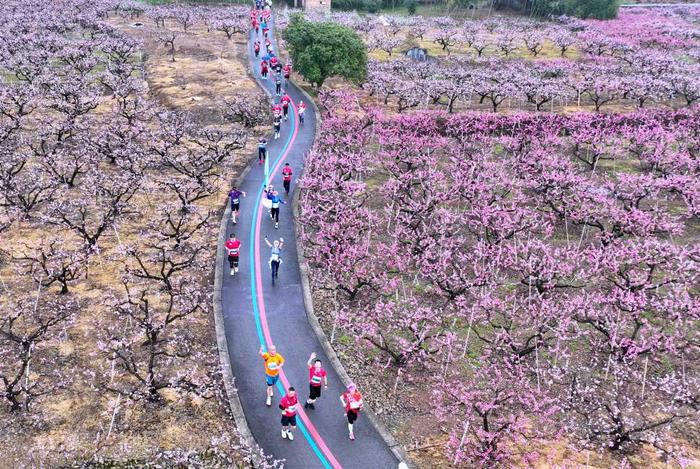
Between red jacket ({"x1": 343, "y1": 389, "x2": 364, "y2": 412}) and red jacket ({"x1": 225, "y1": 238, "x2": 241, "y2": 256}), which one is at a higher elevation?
red jacket ({"x1": 225, "y1": 238, "x2": 241, "y2": 256})

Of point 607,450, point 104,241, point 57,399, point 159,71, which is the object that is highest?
point 159,71

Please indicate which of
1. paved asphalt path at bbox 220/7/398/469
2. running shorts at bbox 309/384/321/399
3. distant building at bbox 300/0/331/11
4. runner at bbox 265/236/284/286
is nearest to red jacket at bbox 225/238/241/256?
paved asphalt path at bbox 220/7/398/469

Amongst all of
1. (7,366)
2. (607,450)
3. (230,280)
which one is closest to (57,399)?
(7,366)

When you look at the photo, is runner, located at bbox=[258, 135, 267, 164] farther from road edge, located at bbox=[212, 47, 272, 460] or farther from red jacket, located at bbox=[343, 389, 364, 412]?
red jacket, located at bbox=[343, 389, 364, 412]

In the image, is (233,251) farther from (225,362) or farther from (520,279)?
(520,279)

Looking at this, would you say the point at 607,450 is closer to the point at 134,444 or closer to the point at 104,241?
the point at 134,444

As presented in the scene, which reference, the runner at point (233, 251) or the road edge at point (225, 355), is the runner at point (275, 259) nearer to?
the runner at point (233, 251)

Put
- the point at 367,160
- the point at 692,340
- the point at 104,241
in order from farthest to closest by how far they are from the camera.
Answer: the point at 367,160
the point at 104,241
the point at 692,340
